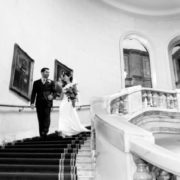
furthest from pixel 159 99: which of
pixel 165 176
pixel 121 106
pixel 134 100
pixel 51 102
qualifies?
pixel 165 176

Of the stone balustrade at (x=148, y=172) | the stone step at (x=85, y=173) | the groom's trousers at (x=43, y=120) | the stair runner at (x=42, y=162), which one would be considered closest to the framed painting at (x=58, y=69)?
the groom's trousers at (x=43, y=120)

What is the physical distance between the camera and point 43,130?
5.22m

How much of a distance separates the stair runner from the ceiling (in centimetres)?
929

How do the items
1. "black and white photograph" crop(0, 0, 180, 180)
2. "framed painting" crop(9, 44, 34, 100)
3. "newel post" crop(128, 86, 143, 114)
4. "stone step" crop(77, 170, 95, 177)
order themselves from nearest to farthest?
"black and white photograph" crop(0, 0, 180, 180), "stone step" crop(77, 170, 95, 177), "framed painting" crop(9, 44, 34, 100), "newel post" crop(128, 86, 143, 114)

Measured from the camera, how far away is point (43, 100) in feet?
17.4

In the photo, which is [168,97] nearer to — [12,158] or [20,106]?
[20,106]

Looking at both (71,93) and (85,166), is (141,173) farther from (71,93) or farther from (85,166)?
(71,93)

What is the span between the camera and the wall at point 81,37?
21.3 feet

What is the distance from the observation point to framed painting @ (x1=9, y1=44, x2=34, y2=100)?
20.3 ft

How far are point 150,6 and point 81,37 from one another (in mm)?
4571

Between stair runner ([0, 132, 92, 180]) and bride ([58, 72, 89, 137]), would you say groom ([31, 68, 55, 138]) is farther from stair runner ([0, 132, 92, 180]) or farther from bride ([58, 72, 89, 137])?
stair runner ([0, 132, 92, 180])

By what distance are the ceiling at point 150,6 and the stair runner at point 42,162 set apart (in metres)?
9.29

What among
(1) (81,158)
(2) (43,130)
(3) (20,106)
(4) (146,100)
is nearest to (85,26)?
(4) (146,100)

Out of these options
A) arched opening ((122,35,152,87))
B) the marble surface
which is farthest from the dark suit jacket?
arched opening ((122,35,152,87))
